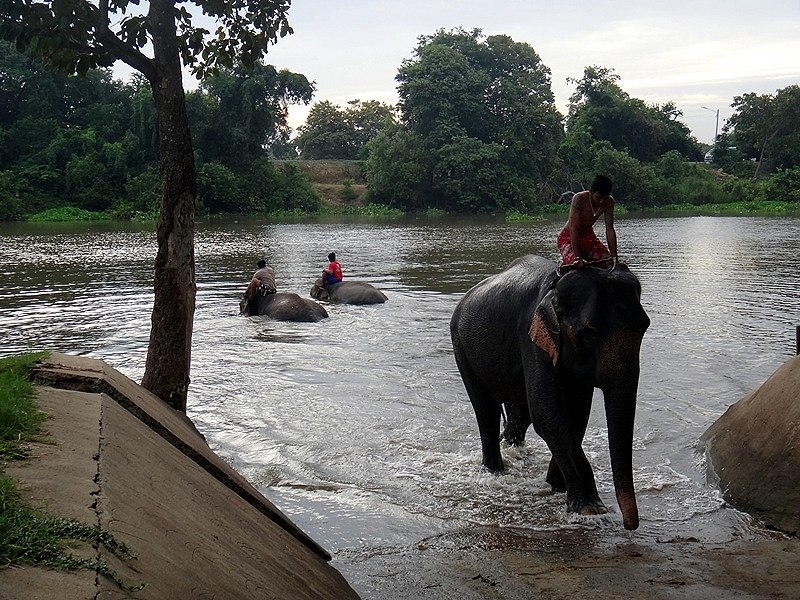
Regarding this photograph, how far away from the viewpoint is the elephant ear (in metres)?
5.70

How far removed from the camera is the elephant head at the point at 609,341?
527 centimetres

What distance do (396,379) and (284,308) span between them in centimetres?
538

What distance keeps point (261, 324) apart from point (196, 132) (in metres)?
49.0

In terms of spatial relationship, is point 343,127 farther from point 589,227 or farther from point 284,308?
point 589,227

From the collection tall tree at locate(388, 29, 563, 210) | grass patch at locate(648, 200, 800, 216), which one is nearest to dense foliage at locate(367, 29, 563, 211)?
tall tree at locate(388, 29, 563, 210)

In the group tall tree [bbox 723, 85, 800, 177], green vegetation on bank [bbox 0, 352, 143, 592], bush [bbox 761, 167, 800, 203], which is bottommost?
green vegetation on bank [bbox 0, 352, 143, 592]

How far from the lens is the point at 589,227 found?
19.7 feet

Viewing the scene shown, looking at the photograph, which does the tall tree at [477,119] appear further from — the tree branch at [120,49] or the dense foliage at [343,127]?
the tree branch at [120,49]

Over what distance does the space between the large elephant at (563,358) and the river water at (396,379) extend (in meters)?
0.50

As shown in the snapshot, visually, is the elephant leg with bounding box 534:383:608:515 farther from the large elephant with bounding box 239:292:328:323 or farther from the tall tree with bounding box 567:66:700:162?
the tall tree with bounding box 567:66:700:162

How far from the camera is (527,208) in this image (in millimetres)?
65000

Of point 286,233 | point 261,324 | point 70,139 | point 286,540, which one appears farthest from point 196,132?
point 286,540

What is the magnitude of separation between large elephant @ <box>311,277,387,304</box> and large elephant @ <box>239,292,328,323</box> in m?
1.47

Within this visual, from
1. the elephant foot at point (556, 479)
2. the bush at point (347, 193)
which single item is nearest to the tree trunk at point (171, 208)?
the elephant foot at point (556, 479)
